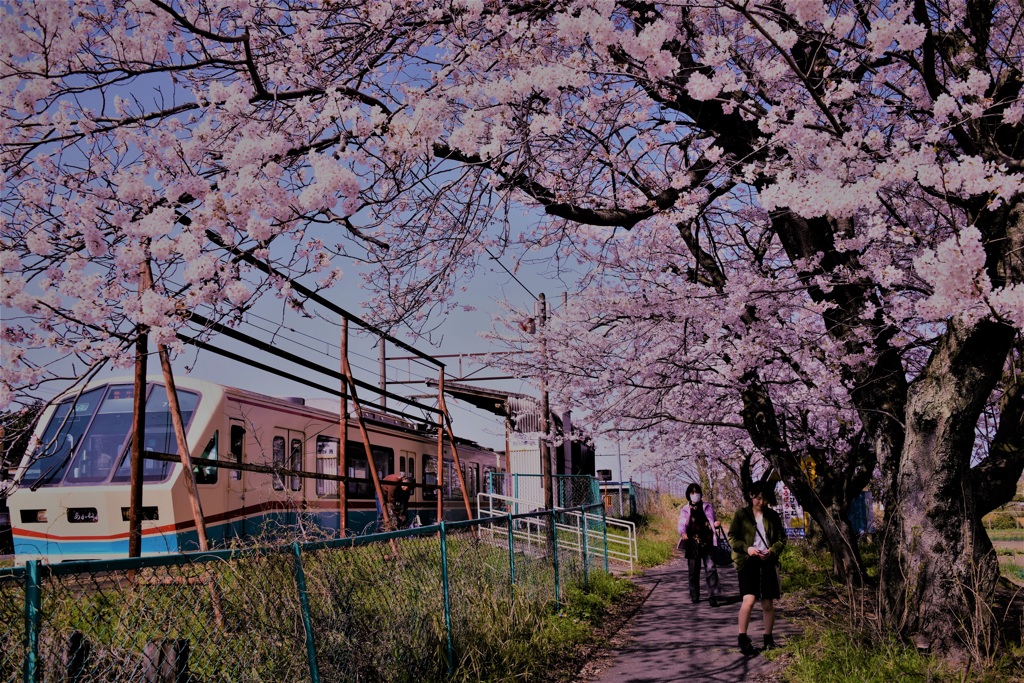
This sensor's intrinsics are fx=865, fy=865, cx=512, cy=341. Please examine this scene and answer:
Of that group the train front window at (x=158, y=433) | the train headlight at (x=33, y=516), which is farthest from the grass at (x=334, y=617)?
the train headlight at (x=33, y=516)

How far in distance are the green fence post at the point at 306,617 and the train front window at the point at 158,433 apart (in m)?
7.93

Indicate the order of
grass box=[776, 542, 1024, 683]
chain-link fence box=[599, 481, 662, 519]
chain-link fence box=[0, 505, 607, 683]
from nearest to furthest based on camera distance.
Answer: chain-link fence box=[0, 505, 607, 683]
grass box=[776, 542, 1024, 683]
chain-link fence box=[599, 481, 662, 519]

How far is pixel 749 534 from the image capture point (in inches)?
330

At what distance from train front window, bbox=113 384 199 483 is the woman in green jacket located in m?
7.67

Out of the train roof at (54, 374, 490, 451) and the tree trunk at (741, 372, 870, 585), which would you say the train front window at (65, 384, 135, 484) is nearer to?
the train roof at (54, 374, 490, 451)

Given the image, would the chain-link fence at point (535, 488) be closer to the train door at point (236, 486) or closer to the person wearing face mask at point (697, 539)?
the train door at point (236, 486)

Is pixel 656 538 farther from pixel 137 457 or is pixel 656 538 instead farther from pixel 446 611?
pixel 137 457

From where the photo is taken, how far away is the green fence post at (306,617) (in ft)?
14.9

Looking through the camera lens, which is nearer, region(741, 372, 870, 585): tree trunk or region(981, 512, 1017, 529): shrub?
region(741, 372, 870, 585): tree trunk

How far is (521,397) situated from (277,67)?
63.4 ft

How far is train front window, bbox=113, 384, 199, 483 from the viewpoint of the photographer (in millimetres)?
12070

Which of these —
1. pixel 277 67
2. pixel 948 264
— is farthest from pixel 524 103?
pixel 948 264

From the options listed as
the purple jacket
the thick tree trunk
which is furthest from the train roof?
the thick tree trunk

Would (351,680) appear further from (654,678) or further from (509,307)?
(509,307)
